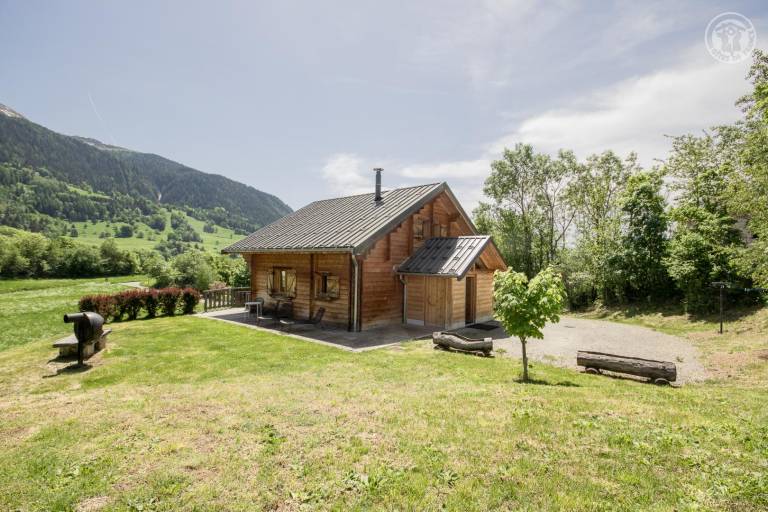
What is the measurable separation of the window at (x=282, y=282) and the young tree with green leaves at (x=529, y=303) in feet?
38.5

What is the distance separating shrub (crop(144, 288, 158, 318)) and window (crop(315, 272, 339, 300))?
29.1 ft

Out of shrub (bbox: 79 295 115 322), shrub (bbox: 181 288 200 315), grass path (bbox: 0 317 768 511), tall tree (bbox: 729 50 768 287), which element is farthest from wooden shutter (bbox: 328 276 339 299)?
tall tree (bbox: 729 50 768 287)

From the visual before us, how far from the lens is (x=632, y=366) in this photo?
29.8 feet

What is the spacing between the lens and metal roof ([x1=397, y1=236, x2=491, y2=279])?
50.6 feet

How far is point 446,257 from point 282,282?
8.64 m

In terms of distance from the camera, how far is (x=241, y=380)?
868 centimetres

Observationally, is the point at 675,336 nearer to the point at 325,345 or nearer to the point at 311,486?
the point at 325,345

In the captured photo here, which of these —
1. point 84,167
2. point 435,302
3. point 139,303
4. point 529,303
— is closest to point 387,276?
point 435,302

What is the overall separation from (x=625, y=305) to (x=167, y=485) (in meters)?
26.6

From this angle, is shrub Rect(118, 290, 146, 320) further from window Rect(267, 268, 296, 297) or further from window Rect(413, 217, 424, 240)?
window Rect(413, 217, 424, 240)

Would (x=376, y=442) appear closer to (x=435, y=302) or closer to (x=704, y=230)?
(x=435, y=302)

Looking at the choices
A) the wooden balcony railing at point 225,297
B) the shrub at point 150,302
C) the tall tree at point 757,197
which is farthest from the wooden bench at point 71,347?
the tall tree at point 757,197

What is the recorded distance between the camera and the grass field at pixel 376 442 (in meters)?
3.95

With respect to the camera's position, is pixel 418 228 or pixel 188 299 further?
pixel 188 299
